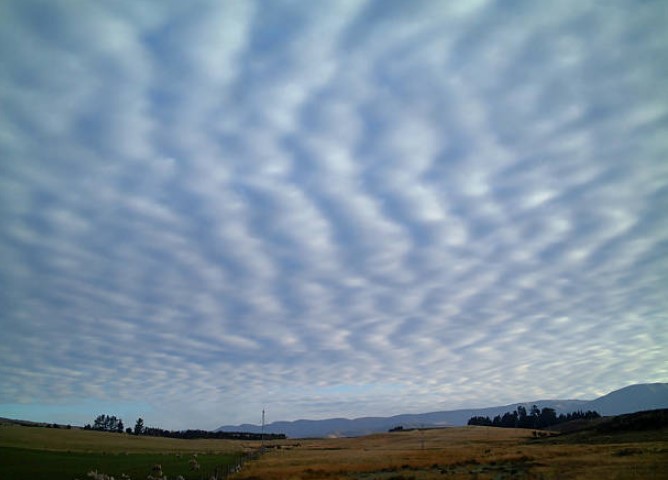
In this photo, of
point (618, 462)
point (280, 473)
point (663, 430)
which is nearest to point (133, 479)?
point (280, 473)

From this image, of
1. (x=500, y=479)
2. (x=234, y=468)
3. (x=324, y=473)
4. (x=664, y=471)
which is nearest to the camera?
(x=664, y=471)

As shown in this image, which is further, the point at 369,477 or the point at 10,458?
the point at 10,458

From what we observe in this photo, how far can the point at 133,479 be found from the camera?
54500mm

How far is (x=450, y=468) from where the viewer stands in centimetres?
5738

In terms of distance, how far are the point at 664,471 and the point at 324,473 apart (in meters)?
31.3

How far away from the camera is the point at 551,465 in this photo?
51375mm

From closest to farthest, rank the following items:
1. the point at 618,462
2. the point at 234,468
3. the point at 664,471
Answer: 1. the point at 664,471
2. the point at 618,462
3. the point at 234,468

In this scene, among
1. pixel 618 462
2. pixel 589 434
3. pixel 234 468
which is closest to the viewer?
pixel 618 462

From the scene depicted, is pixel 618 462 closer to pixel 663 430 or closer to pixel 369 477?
pixel 369 477

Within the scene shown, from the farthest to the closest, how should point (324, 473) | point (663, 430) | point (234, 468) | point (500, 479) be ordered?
point (663, 430) < point (234, 468) < point (324, 473) < point (500, 479)

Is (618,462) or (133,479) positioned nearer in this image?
(618,462)

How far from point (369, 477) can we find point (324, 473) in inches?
224

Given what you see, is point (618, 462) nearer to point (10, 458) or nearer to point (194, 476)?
point (194, 476)

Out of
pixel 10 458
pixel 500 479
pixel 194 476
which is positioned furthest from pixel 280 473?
pixel 10 458
